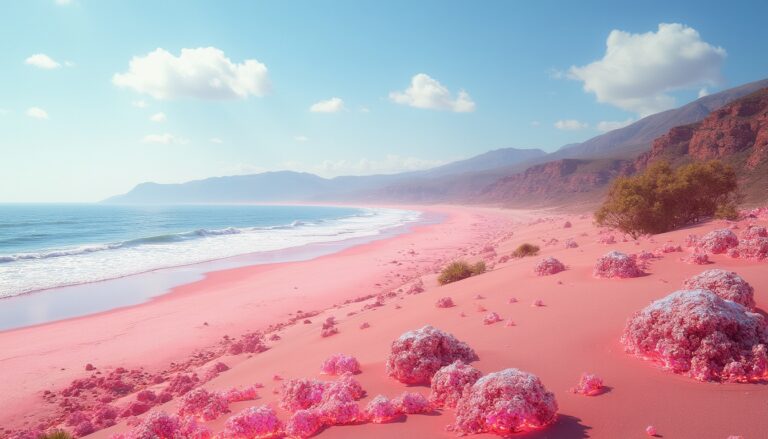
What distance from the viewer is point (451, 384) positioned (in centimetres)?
452

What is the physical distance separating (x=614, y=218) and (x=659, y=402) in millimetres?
16016

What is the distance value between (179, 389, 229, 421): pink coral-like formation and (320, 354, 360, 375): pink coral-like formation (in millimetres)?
1455

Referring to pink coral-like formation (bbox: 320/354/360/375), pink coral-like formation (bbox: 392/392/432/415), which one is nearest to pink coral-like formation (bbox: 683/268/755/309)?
pink coral-like formation (bbox: 392/392/432/415)

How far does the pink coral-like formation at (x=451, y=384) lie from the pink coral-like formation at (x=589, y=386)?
41.4 inches

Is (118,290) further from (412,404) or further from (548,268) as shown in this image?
(412,404)

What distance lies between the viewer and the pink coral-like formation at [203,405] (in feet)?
17.5

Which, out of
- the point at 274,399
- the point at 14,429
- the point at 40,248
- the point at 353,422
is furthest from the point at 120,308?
the point at 40,248

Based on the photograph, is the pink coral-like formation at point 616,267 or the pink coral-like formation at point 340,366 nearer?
the pink coral-like formation at point 340,366

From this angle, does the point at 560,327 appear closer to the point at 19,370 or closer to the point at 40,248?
the point at 19,370

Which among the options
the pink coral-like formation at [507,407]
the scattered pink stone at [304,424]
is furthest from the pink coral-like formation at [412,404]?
the scattered pink stone at [304,424]

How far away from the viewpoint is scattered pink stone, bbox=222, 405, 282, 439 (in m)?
4.35

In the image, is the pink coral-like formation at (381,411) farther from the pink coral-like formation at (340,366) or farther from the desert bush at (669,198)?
→ the desert bush at (669,198)

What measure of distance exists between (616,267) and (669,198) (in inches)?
374

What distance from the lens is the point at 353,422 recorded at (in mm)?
4457
